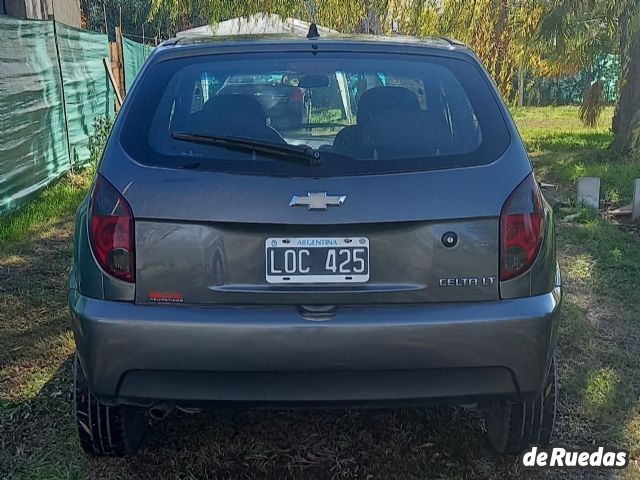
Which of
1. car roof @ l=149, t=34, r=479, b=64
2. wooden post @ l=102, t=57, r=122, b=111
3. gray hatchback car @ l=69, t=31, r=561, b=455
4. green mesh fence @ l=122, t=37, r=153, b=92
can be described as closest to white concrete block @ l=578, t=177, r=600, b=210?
car roof @ l=149, t=34, r=479, b=64

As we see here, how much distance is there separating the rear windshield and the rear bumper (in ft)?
1.56

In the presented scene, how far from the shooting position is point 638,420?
3.18 m

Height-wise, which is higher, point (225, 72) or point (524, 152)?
point (225, 72)

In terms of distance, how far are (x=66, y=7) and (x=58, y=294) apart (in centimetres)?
882

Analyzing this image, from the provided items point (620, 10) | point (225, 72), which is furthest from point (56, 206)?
point (620, 10)

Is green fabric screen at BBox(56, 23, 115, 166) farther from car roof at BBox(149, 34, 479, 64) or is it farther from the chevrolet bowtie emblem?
the chevrolet bowtie emblem

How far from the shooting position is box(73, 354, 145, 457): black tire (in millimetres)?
2670

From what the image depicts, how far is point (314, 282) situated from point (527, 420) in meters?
1.04

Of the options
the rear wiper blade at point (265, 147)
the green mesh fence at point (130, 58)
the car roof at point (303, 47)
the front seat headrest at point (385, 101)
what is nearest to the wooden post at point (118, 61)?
the green mesh fence at point (130, 58)

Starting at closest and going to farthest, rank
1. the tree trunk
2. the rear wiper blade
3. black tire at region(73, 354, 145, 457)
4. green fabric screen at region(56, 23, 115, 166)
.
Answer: the rear wiper blade, black tire at region(73, 354, 145, 457), green fabric screen at region(56, 23, 115, 166), the tree trunk

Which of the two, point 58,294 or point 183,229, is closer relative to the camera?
point 183,229

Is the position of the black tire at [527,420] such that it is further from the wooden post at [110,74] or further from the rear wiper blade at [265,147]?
the wooden post at [110,74]

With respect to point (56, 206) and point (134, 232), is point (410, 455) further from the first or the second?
point (56, 206)
